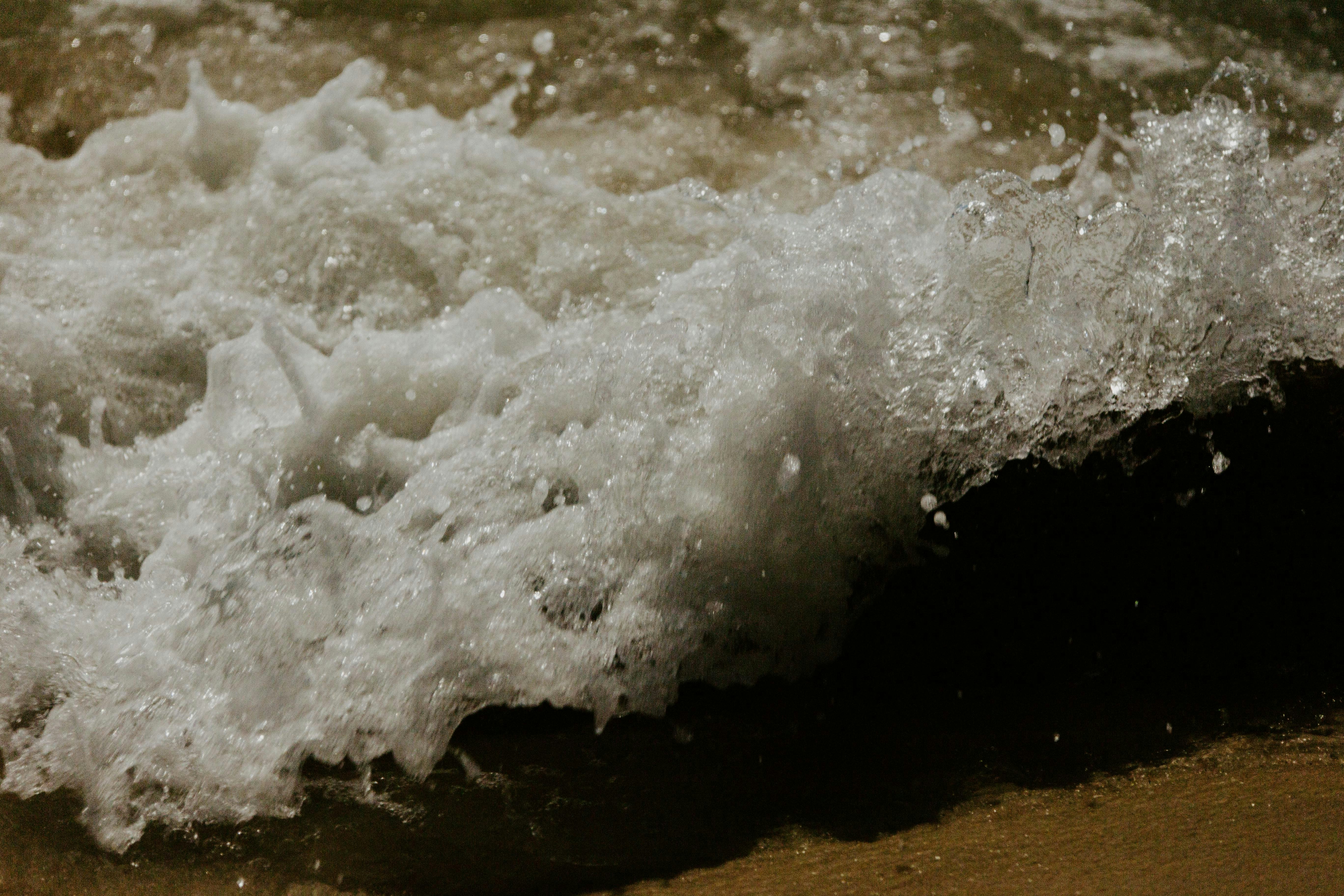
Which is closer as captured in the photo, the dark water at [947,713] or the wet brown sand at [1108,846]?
the wet brown sand at [1108,846]

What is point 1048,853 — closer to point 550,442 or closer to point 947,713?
point 947,713

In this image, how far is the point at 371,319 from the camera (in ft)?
7.87

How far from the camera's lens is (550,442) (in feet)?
6.14

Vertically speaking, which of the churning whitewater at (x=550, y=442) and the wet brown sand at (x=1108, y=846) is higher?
the churning whitewater at (x=550, y=442)

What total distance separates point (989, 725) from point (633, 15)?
2429 millimetres

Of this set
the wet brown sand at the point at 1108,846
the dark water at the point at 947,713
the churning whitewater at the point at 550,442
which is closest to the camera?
the wet brown sand at the point at 1108,846

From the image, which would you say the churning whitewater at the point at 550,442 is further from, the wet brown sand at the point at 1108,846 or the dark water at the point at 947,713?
the wet brown sand at the point at 1108,846

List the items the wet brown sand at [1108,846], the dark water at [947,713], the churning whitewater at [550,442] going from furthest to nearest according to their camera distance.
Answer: the churning whitewater at [550,442] → the dark water at [947,713] → the wet brown sand at [1108,846]

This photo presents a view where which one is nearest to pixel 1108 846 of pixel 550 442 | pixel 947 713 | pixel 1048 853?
pixel 1048 853

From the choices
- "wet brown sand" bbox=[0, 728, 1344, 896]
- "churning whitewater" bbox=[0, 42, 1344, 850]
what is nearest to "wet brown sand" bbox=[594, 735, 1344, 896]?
"wet brown sand" bbox=[0, 728, 1344, 896]

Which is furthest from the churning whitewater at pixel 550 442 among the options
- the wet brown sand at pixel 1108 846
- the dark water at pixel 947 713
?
the wet brown sand at pixel 1108 846

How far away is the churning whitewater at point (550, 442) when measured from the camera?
163 centimetres

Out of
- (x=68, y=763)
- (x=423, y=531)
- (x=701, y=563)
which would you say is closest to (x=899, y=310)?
(x=701, y=563)

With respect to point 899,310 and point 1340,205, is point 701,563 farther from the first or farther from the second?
point 1340,205
